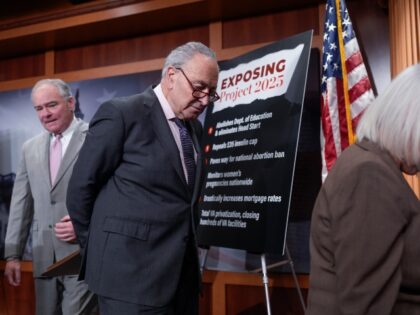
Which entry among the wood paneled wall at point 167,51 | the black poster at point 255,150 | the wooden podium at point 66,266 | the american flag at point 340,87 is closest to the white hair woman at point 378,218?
the wooden podium at point 66,266

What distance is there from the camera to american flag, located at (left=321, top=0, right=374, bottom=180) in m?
2.62

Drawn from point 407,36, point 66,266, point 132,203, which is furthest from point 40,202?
point 407,36

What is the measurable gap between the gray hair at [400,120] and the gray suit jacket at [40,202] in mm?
1781

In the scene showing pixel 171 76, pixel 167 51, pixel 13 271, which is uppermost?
pixel 167 51

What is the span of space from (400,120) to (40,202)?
6.68 ft

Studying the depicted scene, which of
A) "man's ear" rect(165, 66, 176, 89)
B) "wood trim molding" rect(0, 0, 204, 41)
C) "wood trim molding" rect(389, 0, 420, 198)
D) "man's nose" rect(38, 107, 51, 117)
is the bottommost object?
"man's nose" rect(38, 107, 51, 117)

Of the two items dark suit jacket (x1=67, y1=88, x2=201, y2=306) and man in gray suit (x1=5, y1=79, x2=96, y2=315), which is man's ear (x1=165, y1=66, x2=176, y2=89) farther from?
man in gray suit (x1=5, y1=79, x2=96, y2=315)

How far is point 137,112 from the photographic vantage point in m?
1.68

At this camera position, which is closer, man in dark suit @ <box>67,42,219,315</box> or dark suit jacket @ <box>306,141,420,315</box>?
dark suit jacket @ <box>306,141,420,315</box>

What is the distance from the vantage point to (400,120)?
109 centimetres

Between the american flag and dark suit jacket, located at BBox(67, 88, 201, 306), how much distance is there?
1216mm

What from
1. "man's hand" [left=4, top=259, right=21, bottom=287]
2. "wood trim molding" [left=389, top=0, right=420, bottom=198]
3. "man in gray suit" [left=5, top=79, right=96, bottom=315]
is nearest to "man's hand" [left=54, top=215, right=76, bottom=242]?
"man in gray suit" [left=5, top=79, right=96, bottom=315]

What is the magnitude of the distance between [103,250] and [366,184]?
3.08ft

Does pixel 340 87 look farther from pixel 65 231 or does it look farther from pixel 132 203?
pixel 65 231
